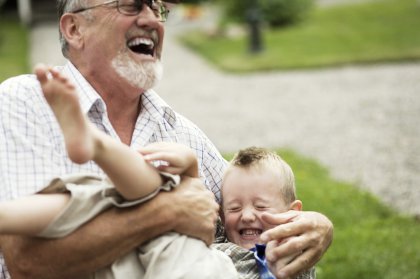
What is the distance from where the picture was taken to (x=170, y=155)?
2148 mm

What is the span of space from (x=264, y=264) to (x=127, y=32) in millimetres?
994

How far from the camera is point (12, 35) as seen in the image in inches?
687

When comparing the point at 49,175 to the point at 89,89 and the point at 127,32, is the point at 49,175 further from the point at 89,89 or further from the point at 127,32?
the point at 127,32

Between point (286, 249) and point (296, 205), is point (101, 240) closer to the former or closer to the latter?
point (286, 249)

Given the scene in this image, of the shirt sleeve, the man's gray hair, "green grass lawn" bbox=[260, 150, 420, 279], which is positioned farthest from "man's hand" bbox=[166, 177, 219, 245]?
"green grass lawn" bbox=[260, 150, 420, 279]

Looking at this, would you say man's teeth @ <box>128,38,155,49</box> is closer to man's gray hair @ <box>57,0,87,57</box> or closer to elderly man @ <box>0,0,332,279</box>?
elderly man @ <box>0,0,332,279</box>

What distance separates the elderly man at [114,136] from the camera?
7.08 feet

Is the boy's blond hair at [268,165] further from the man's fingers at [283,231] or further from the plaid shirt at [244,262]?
the plaid shirt at [244,262]

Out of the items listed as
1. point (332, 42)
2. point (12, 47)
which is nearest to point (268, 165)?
point (332, 42)

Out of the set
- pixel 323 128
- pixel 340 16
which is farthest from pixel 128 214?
pixel 340 16

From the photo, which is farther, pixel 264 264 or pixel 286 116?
pixel 286 116

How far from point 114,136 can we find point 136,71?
26cm

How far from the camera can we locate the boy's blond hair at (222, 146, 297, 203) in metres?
2.64

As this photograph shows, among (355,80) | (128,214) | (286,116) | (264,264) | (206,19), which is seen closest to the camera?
(128,214)
